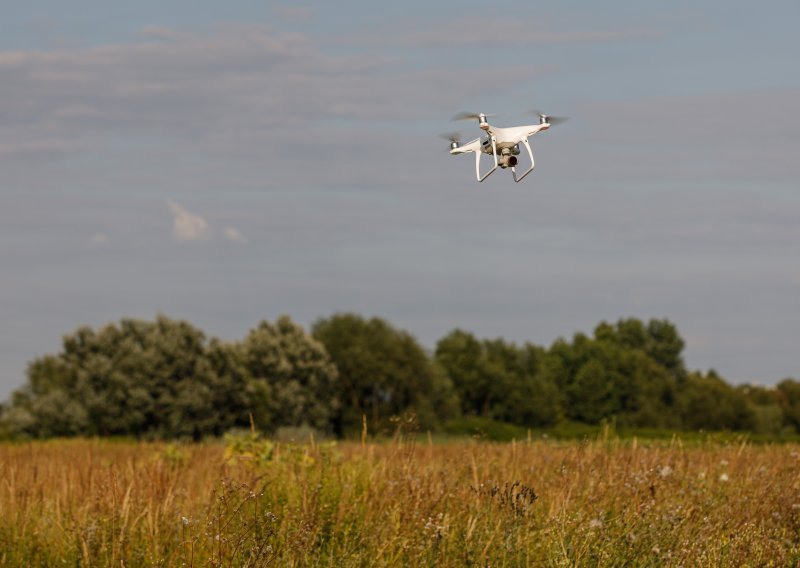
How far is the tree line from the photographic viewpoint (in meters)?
46.8

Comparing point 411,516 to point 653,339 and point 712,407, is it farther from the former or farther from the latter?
point 653,339

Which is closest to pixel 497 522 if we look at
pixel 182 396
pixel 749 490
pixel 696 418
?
pixel 749 490

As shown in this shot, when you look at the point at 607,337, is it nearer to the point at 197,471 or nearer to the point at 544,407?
the point at 544,407

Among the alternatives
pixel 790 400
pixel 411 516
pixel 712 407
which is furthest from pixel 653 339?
pixel 411 516

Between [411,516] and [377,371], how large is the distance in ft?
161

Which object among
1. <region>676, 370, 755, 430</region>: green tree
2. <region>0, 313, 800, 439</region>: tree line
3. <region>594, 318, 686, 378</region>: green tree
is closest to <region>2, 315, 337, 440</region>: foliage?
<region>0, 313, 800, 439</region>: tree line

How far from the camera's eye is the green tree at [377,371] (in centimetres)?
5831

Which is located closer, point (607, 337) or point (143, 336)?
point (143, 336)

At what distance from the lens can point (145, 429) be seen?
47.4 metres

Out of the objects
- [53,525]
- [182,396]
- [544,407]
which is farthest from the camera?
[544,407]

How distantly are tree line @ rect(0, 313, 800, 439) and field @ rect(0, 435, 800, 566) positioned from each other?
13964mm

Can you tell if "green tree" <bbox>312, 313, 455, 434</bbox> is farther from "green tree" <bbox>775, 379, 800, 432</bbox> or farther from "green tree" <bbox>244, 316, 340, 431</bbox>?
"green tree" <bbox>775, 379, 800, 432</bbox>

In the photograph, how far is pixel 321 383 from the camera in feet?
185

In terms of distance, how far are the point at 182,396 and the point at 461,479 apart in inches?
1503
